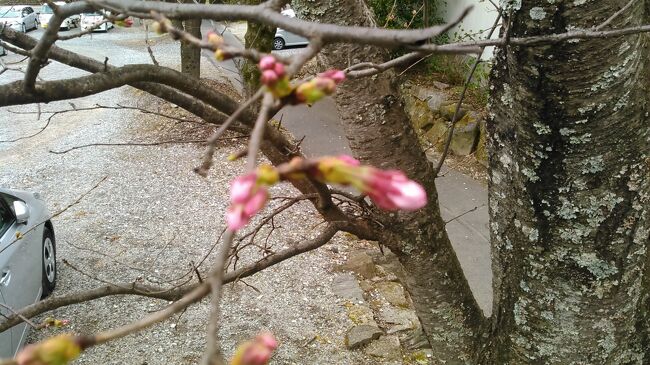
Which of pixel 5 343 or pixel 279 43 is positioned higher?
pixel 279 43

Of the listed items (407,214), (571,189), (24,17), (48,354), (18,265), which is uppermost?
(24,17)

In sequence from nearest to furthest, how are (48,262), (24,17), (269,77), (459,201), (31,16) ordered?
(269,77) → (48,262) → (459,201) → (24,17) → (31,16)

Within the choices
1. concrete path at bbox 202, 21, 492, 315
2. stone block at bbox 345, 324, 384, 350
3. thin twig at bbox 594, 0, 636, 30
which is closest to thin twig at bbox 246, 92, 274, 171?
thin twig at bbox 594, 0, 636, 30

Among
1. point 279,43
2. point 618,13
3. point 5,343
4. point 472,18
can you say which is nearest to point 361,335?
point 5,343

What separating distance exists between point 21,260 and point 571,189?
436cm

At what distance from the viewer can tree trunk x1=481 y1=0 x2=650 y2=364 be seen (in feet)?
5.27

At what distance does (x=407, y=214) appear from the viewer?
7.31 feet

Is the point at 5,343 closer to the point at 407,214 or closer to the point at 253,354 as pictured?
the point at 407,214

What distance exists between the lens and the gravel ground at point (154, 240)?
455 centimetres

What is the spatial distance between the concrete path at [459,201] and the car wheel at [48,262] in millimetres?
2499

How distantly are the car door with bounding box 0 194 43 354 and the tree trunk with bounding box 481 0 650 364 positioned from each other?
3532mm

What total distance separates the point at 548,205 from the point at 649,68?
1.75 feet

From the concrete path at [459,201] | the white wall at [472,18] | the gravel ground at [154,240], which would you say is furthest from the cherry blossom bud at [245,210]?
the white wall at [472,18]

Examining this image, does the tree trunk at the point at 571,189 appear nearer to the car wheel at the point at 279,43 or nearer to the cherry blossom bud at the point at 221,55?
the cherry blossom bud at the point at 221,55
